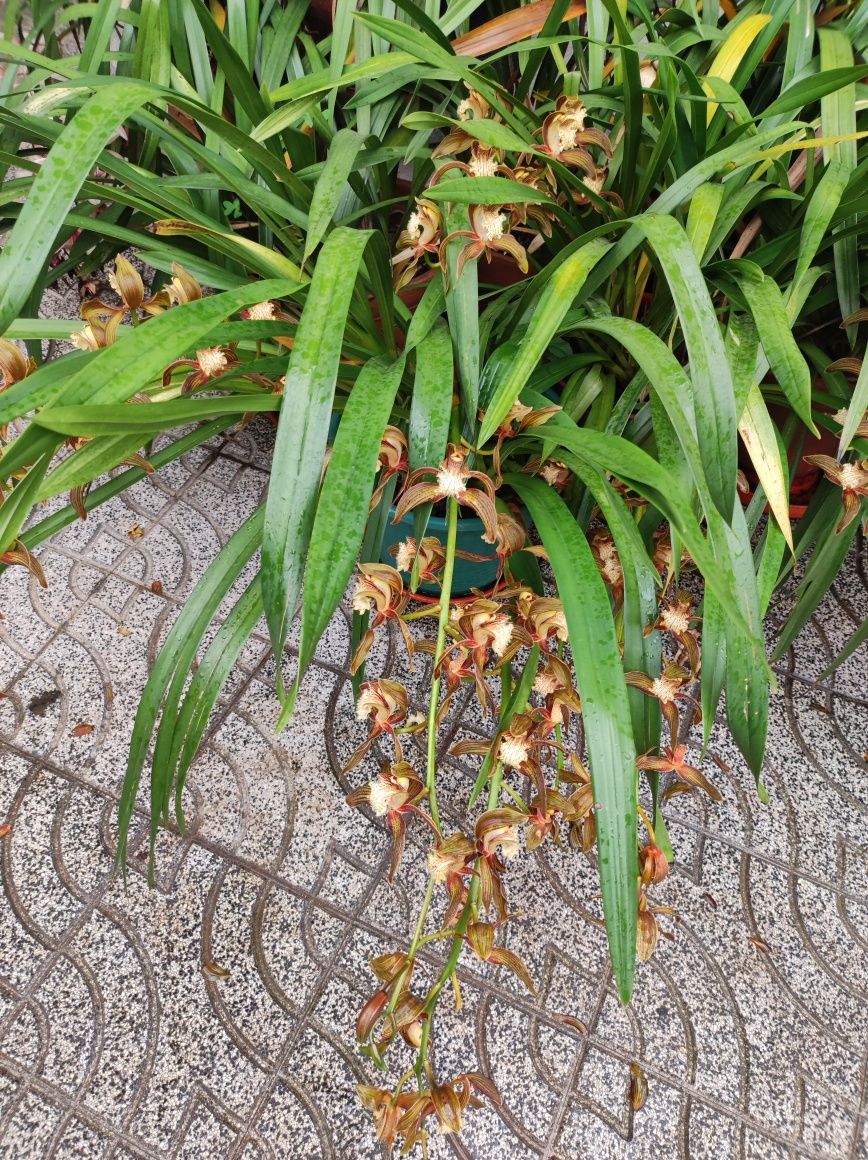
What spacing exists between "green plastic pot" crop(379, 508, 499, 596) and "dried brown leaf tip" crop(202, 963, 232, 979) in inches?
21.5

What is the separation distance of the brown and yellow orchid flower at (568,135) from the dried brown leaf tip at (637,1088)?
1045 millimetres

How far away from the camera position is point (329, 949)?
3.26 ft

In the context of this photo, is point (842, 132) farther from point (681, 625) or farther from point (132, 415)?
point (132, 415)

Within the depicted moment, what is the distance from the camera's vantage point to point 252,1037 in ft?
3.07

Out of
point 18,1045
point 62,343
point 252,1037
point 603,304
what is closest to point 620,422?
point 603,304

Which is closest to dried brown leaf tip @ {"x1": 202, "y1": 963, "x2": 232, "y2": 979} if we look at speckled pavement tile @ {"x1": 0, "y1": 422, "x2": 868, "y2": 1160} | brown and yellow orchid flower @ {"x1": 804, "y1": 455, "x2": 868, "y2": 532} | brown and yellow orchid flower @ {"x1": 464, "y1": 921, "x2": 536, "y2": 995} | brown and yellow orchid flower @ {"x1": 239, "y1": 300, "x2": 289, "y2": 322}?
speckled pavement tile @ {"x1": 0, "y1": 422, "x2": 868, "y2": 1160}

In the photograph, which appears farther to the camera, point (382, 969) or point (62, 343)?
point (62, 343)

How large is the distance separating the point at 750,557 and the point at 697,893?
56cm

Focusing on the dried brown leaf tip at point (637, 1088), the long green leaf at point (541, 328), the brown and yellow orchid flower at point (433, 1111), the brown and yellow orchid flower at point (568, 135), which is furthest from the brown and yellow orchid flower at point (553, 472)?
the dried brown leaf tip at point (637, 1088)

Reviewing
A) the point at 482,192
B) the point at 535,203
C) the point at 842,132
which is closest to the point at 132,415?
the point at 482,192

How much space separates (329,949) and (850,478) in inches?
32.6

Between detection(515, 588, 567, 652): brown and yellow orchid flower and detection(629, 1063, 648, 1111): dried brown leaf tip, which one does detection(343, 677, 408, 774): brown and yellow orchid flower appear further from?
detection(629, 1063, 648, 1111): dried brown leaf tip

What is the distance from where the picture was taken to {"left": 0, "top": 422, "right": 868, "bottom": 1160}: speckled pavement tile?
2.94 feet

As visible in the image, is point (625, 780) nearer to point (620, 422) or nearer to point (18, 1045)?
point (620, 422)
